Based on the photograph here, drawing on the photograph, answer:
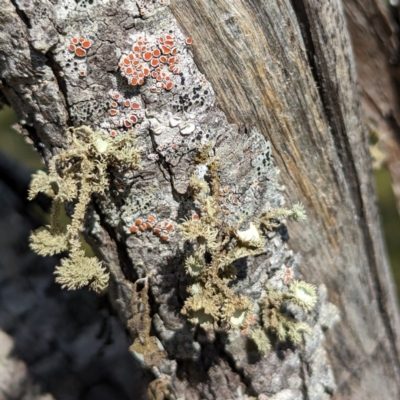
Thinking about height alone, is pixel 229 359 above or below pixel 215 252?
below

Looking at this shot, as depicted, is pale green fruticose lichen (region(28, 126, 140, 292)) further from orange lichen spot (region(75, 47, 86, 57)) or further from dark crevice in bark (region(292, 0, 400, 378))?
dark crevice in bark (region(292, 0, 400, 378))

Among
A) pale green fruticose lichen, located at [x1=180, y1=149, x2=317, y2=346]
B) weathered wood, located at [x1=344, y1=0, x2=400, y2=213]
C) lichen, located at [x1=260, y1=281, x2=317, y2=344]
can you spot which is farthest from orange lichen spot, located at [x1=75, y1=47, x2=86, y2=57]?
weathered wood, located at [x1=344, y1=0, x2=400, y2=213]

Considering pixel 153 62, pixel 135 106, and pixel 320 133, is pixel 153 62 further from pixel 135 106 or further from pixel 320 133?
pixel 320 133

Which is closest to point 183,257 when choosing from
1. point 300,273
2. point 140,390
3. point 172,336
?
point 172,336

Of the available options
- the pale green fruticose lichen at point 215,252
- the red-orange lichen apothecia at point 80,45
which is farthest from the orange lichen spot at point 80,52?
the pale green fruticose lichen at point 215,252

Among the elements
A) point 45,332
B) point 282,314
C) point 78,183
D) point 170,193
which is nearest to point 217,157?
point 170,193

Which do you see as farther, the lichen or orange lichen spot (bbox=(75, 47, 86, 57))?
the lichen
